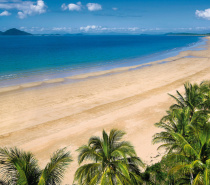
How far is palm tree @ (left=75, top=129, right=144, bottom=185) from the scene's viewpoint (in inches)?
329

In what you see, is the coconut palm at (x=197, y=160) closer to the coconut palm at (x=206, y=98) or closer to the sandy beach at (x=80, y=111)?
the sandy beach at (x=80, y=111)

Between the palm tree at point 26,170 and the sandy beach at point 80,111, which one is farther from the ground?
the palm tree at point 26,170

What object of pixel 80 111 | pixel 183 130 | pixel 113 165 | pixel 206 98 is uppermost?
pixel 206 98

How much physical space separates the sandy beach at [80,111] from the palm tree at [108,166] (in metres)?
4.33

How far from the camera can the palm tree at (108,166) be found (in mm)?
8359

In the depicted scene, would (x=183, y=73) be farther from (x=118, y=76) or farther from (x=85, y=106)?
(x=85, y=106)

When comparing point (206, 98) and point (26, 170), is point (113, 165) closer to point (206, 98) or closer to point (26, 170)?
point (26, 170)

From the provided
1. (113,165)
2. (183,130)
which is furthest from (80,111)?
(113,165)

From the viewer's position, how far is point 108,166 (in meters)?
8.91

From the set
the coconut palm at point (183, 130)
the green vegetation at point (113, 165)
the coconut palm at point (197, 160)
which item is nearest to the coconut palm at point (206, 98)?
the coconut palm at point (183, 130)

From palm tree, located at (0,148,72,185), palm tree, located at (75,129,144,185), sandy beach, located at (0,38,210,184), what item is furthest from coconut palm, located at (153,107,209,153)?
palm tree, located at (0,148,72,185)

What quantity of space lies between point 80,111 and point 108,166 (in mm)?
14594

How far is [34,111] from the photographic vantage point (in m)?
23.3

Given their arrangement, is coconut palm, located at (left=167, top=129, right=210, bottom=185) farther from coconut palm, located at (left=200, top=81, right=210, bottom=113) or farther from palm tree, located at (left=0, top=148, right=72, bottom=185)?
coconut palm, located at (left=200, top=81, right=210, bottom=113)
